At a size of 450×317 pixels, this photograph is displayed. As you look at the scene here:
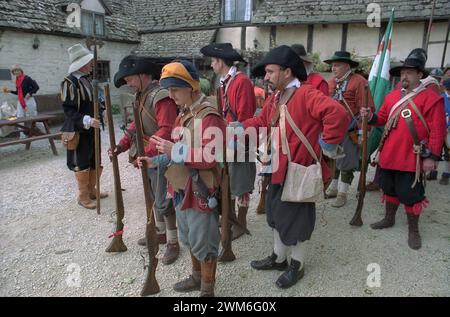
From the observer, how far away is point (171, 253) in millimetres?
3428

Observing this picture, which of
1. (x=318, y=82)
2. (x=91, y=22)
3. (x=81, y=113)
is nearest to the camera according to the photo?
(x=318, y=82)

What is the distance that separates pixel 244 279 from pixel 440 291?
1734 millimetres

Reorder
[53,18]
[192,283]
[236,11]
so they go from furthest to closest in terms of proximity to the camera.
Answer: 1. [236,11]
2. [53,18]
3. [192,283]

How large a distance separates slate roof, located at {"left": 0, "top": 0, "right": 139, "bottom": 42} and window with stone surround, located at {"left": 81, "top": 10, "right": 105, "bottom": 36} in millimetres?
233

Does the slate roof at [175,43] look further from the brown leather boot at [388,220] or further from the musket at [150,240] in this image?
the musket at [150,240]

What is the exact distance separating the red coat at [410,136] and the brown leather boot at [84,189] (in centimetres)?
389

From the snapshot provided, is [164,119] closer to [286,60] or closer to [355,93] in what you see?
[286,60]

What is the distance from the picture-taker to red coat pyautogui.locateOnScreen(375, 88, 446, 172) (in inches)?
133

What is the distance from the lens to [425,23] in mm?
9273

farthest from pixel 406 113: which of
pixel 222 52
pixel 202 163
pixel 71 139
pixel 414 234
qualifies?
pixel 71 139

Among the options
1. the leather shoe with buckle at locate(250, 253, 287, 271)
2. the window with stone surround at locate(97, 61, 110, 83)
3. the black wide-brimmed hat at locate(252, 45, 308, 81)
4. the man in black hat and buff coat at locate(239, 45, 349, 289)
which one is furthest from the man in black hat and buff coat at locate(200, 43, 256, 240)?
the window with stone surround at locate(97, 61, 110, 83)

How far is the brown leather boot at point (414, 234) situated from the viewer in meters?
3.64

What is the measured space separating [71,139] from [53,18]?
908 cm

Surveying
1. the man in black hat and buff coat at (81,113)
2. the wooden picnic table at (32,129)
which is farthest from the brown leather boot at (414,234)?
the wooden picnic table at (32,129)
